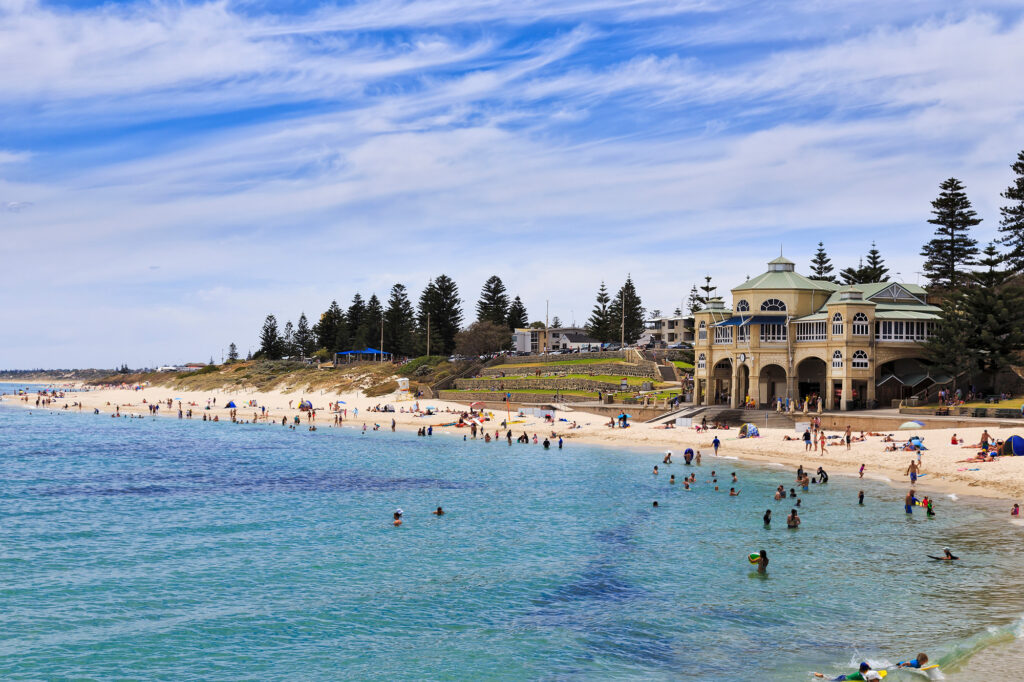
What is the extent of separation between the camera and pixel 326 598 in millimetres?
22438

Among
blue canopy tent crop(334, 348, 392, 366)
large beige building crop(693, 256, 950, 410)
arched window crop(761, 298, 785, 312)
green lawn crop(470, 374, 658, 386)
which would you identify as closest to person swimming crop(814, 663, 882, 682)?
large beige building crop(693, 256, 950, 410)

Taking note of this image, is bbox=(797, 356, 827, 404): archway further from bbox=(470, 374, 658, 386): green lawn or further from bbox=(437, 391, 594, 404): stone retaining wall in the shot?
bbox=(437, 391, 594, 404): stone retaining wall

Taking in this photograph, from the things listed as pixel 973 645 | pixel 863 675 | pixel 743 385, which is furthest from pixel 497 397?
pixel 863 675

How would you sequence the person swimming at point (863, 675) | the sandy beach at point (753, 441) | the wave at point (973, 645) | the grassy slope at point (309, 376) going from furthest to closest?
1. the grassy slope at point (309, 376)
2. the sandy beach at point (753, 441)
3. the wave at point (973, 645)
4. the person swimming at point (863, 675)

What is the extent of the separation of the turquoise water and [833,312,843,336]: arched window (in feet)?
73.8

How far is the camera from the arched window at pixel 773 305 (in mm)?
65625

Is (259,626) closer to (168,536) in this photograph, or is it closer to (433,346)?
(168,536)

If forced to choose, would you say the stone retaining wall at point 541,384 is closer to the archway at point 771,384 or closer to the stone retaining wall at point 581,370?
the stone retaining wall at point 581,370

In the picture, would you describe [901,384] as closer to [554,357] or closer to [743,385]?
[743,385]

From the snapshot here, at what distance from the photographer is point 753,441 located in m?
53.7

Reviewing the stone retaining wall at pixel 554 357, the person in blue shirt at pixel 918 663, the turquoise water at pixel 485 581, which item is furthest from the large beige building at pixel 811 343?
the person in blue shirt at pixel 918 663

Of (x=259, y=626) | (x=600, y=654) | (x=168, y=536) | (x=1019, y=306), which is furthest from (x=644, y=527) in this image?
(x=1019, y=306)

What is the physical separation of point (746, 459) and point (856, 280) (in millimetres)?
51789

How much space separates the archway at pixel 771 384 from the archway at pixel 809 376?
1.35m
